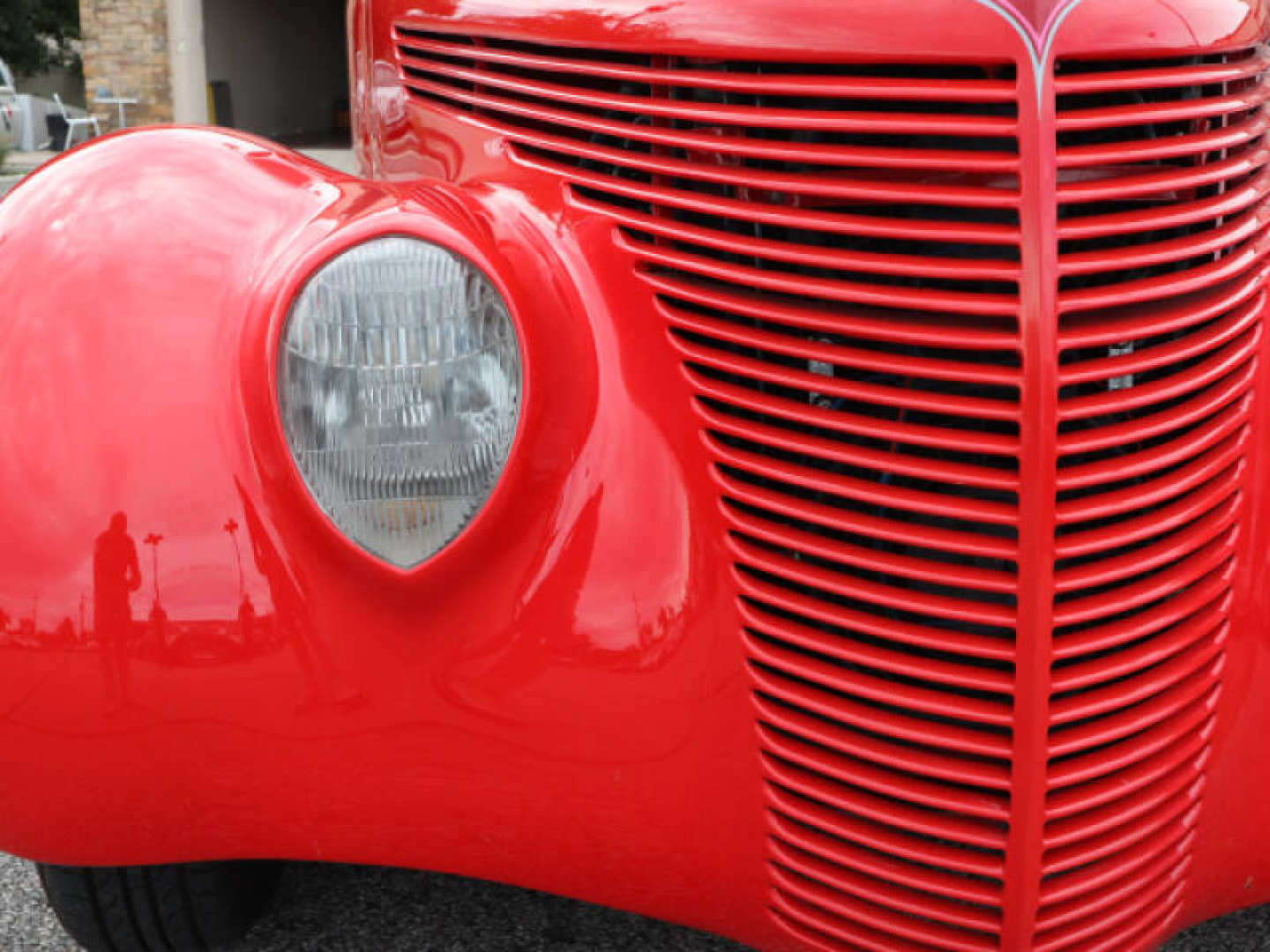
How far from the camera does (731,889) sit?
1.39m

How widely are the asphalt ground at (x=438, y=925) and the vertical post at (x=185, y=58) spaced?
1611 centimetres

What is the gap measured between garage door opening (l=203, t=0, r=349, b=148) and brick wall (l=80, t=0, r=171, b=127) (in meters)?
0.80

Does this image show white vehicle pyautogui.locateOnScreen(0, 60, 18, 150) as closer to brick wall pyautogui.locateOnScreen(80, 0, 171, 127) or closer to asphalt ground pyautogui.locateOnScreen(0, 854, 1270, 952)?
brick wall pyautogui.locateOnScreen(80, 0, 171, 127)

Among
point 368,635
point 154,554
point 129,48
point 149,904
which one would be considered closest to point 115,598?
point 154,554

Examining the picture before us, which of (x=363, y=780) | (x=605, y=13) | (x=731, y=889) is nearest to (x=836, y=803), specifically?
(x=731, y=889)

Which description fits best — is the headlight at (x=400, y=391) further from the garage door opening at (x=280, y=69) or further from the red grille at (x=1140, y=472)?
the garage door opening at (x=280, y=69)

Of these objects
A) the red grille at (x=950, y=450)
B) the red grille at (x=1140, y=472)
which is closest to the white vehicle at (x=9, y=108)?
the red grille at (x=950, y=450)

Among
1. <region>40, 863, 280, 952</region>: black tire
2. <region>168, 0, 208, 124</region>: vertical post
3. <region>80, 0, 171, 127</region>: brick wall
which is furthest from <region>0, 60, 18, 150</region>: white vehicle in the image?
<region>40, 863, 280, 952</region>: black tire

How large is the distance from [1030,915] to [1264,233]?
0.79 m

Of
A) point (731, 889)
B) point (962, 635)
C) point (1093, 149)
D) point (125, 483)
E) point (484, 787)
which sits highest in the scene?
point (1093, 149)

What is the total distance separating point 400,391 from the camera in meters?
1.34

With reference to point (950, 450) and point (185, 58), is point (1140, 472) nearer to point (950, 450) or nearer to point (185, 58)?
point (950, 450)

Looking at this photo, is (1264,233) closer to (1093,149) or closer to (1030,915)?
(1093,149)

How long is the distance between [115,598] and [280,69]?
20800mm
